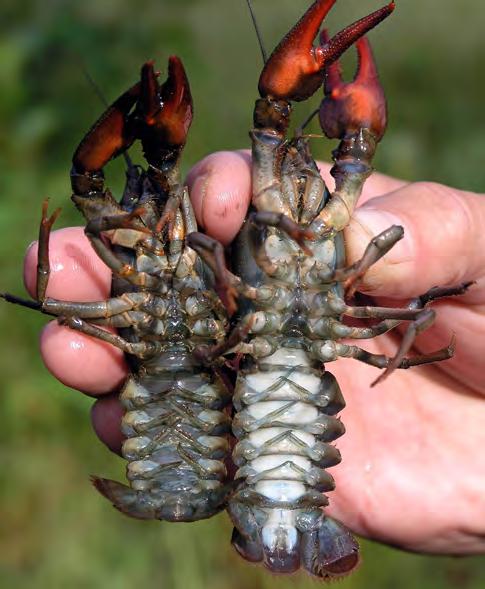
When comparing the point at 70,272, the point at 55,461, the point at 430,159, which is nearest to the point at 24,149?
the point at 55,461

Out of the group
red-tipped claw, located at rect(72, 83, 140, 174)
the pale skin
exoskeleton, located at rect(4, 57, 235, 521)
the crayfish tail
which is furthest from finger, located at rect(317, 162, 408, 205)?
the crayfish tail

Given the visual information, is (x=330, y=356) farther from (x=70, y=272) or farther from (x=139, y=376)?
(x=70, y=272)

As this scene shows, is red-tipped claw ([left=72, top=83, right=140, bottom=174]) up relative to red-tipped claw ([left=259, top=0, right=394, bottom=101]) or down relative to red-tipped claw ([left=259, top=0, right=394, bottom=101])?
down

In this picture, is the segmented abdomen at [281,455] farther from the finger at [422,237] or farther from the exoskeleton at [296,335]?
the finger at [422,237]

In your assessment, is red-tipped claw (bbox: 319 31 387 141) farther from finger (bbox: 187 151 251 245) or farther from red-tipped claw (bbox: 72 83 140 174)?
red-tipped claw (bbox: 72 83 140 174)

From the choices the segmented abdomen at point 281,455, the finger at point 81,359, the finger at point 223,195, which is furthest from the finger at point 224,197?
the finger at point 81,359

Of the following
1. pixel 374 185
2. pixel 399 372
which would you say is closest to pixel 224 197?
pixel 374 185

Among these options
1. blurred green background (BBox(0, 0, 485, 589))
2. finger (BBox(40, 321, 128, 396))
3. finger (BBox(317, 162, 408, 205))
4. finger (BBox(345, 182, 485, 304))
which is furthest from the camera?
blurred green background (BBox(0, 0, 485, 589))

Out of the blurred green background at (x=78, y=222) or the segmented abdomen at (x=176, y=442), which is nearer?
the segmented abdomen at (x=176, y=442)
